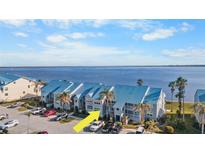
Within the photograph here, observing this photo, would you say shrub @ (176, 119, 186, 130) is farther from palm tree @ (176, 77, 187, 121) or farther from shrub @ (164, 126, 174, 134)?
palm tree @ (176, 77, 187, 121)

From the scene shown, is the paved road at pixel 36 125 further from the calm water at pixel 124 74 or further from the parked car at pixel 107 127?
the calm water at pixel 124 74

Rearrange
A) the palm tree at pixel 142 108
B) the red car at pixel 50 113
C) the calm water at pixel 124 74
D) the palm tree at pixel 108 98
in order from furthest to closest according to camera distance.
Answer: the red car at pixel 50 113
the palm tree at pixel 108 98
the palm tree at pixel 142 108
the calm water at pixel 124 74

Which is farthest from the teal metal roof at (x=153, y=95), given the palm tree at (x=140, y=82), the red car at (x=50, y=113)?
the red car at (x=50, y=113)

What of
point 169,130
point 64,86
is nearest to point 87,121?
point 64,86

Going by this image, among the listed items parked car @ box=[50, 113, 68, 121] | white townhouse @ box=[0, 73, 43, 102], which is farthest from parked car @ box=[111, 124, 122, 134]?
white townhouse @ box=[0, 73, 43, 102]
